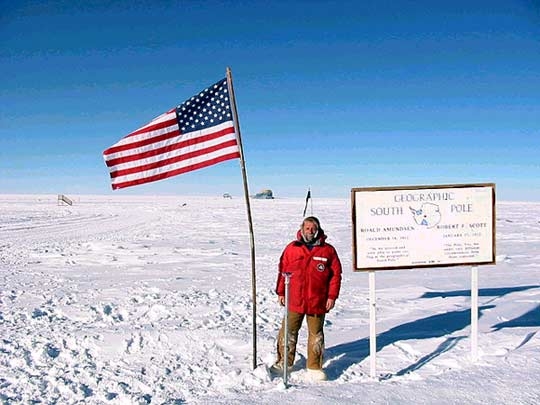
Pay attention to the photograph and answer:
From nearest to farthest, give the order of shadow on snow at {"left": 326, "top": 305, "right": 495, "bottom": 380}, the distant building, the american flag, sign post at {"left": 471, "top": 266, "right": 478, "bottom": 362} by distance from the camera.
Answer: the american flag < sign post at {"left": 471, "top": 266, "right": 478, "bottom": 362} < shadow on snow at {"left": 326, "top": 305, "right": 495, "bottom": 380} < the distant building

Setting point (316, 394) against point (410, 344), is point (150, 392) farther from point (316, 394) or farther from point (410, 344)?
point (410, 344)

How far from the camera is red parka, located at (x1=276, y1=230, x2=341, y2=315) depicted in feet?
15.1

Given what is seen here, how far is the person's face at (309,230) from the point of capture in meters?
4.56

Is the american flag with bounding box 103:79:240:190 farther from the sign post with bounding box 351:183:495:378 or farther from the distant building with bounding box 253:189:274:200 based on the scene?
the distant building with bounding box 253:189:274:200

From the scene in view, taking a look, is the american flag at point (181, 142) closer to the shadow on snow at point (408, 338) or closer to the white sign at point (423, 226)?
the white sign at point (423, 226)

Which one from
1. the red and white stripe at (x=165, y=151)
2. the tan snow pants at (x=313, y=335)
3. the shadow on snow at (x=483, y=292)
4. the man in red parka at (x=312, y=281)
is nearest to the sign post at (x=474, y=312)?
the man in red parka at (x=312, y=281)

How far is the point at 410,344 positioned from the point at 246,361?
2.16m

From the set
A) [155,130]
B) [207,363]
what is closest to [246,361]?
[207,363]

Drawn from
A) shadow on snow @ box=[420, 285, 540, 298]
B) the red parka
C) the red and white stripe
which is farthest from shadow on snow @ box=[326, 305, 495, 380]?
the red and white stripe

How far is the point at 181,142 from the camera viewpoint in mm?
4980

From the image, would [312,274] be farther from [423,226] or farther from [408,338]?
[408,338]

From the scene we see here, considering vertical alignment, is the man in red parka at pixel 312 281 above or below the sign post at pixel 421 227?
below

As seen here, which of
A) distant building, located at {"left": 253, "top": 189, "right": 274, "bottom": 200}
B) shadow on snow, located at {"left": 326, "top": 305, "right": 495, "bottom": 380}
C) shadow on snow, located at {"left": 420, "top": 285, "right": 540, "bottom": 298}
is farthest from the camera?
distant building, located at {"left": 253, "top": 189, "right": 274, "bottom": 200}

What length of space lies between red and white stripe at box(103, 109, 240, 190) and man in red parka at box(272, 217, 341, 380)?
3.92 feet
